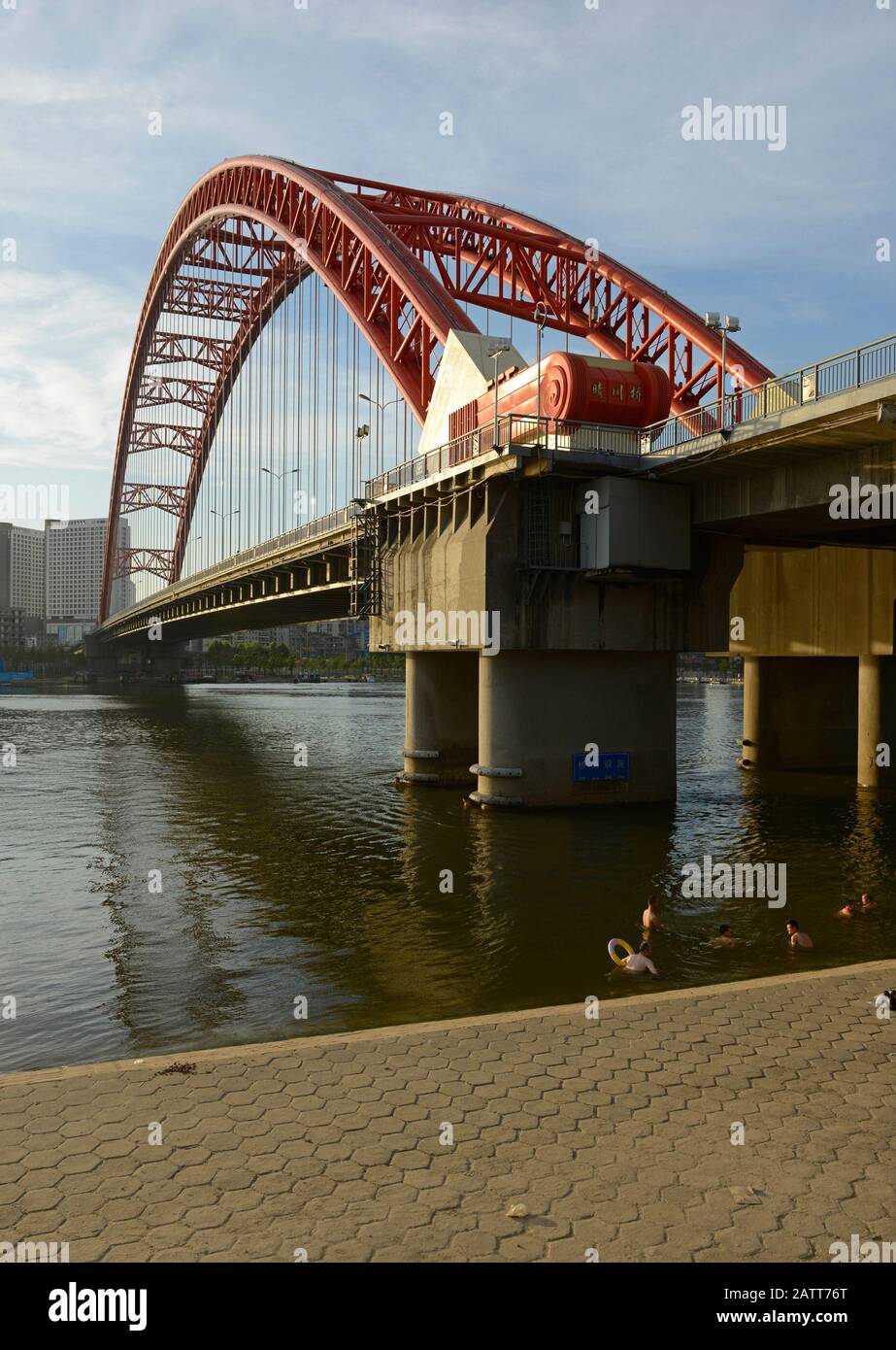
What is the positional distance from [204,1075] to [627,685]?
24.8 metres

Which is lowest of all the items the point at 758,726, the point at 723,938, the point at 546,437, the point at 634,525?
the point at 723,938

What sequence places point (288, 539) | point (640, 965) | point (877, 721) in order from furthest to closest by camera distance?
point (288, 539) → point (877, 721) → point (640, 965)

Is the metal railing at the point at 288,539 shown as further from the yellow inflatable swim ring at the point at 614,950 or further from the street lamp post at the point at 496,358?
Answer: the yellow inflatable swim ring at the point at 614,950

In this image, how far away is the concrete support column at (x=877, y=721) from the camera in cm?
3747

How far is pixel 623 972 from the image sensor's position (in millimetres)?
15352

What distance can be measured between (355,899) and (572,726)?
13.3 m

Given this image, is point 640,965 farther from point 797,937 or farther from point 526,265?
point 526,265

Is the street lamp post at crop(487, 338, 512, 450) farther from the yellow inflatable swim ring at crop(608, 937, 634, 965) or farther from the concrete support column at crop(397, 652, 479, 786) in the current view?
the yellow inflatable swim ring at crop(608, 937, 634, 965)

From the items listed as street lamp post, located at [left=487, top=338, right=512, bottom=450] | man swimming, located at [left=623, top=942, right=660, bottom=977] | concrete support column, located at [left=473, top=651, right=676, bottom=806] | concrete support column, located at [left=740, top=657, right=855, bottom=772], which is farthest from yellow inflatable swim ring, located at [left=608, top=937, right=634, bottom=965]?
concrete support column, located at [left=740, top=657, right=855, bottom=772]

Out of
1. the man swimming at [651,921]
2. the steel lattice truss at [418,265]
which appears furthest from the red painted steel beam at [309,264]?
the man swimming at [651,921]

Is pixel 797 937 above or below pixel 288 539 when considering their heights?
below

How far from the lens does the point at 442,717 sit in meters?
39.0

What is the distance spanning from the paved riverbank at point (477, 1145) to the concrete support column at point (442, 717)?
27142 millimetres

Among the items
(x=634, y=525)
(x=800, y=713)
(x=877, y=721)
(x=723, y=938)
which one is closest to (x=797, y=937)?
(x=723, y=938)
